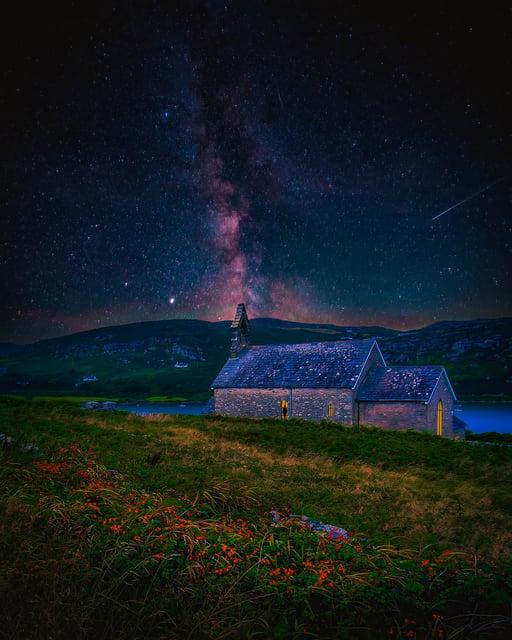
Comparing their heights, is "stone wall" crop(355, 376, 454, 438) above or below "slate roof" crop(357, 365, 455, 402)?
below

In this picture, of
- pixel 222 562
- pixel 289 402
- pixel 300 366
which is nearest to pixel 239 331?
pixel 300 366

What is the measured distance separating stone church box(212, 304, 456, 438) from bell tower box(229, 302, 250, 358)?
97.9 inches

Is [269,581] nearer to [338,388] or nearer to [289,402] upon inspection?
[338,388]

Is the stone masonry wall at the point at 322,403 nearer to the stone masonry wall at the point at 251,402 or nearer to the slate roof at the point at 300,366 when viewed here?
the slate roof at the point at 300,366

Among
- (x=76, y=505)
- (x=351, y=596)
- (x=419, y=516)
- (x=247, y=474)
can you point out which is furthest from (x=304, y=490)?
(x=351, y=596)

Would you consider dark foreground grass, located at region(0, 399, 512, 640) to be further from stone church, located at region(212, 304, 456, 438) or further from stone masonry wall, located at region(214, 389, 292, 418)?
stone masonry wall, located at region(214, 389, 292, 418)

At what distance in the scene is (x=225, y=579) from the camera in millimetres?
4754

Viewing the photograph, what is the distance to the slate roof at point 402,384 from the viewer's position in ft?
109

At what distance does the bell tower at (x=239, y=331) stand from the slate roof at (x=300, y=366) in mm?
1847

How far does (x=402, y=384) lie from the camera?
34.6 m

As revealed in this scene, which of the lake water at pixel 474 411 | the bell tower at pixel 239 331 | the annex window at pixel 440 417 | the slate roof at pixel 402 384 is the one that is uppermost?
the bell tower at pixel 239 331

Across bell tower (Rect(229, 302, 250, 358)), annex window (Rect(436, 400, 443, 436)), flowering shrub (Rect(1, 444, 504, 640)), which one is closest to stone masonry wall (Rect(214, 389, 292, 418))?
bell tower (Rect(229, 302, 250, 358))

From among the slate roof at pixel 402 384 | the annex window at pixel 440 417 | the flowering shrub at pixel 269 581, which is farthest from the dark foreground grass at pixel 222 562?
the annex window at pixel 440 417

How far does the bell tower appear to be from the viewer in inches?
1831
